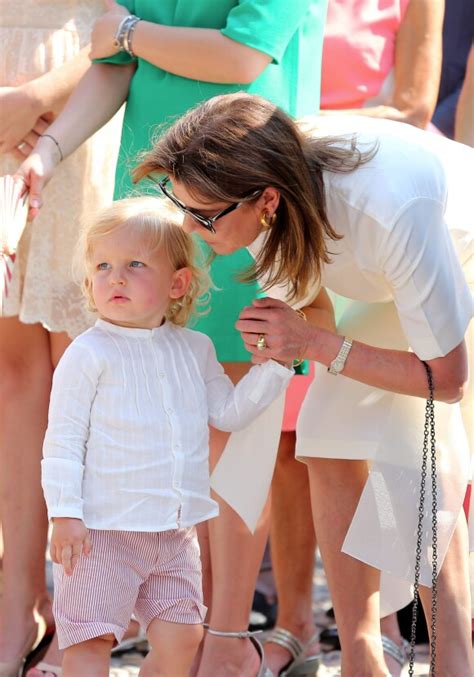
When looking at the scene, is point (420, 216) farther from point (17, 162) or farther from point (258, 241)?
point (17, 162)

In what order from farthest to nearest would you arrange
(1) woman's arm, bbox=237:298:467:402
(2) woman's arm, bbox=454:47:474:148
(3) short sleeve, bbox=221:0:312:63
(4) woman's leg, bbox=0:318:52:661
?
(2) woman's arm, bbox=454:47:474:148
(4) woman's leg, bbox=0:318:52:661
(3) short sleeve, bbox=221:0:312:63
(1) woman's arm, bbox=237:298:467:402

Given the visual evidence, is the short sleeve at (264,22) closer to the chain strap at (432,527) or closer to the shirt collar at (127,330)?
the shirt collar at (127,330)

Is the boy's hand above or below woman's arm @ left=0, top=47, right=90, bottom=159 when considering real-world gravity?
below

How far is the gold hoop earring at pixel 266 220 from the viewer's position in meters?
2.46

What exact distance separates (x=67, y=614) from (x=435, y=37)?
1969 mm

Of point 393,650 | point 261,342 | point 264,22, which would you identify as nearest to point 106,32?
point 264,22

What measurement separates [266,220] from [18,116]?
1.03 meters

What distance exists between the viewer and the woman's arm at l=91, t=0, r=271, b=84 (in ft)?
9.61

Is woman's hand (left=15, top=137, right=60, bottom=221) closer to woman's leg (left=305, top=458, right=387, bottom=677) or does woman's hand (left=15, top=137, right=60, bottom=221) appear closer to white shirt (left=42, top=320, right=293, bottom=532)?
white shirt (left=42, top=320, right=293, bottom=532)

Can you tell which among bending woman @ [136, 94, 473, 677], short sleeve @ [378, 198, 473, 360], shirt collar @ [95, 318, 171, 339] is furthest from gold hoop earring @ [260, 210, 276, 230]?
shirt collar @ [95, 318, 171, 339]

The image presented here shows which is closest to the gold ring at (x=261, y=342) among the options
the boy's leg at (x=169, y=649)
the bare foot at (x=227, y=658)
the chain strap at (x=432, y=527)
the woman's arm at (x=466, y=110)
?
the chain strap at (x=432, y=527)

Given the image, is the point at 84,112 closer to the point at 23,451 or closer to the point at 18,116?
the point at 18,116

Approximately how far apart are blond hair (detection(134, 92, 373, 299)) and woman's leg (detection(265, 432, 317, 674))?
38.0 inches

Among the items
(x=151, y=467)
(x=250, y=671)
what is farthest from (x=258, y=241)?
(x=250, y=671)
